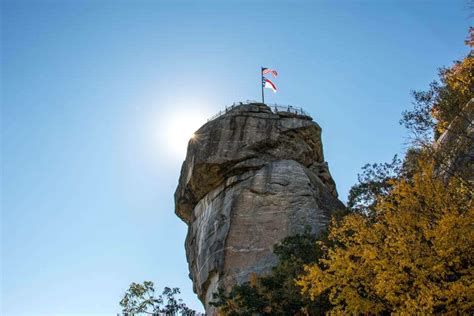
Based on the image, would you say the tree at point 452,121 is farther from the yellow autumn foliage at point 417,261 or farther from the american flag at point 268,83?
the american flag at point 268,83

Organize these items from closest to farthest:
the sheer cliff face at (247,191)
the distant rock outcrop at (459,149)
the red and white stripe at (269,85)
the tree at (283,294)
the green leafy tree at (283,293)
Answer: the distant rock outcrop at (459,149), the green leafy tree at (283,293), the tree at (283,294), the sheer cliff face at (247,191), the red and white stripe at (269,85)

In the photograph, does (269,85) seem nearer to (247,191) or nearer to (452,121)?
(247,191)

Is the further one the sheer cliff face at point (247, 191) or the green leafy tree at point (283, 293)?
the sheer cliff face at point (247, 191)

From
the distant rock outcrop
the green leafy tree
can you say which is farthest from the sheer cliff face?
the distant rock outcrop

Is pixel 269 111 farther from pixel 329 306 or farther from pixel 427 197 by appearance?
pixel 427 197

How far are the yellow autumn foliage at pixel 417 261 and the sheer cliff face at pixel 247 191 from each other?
1437 cm

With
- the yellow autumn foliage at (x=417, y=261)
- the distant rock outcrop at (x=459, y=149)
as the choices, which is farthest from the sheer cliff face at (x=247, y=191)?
the yellow autumn foliage at (x=417, y=261)

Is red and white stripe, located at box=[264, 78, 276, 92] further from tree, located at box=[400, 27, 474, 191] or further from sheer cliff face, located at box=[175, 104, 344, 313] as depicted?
tree, located at box=[400, 27, 474, 191]

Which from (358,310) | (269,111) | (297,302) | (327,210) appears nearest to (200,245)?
(327,210)

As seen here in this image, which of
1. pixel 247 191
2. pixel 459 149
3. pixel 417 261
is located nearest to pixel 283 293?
pixel 459 149

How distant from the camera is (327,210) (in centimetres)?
3095

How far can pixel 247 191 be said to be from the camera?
105ft

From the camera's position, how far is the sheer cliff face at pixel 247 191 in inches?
1144

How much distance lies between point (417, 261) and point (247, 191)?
2047cm
